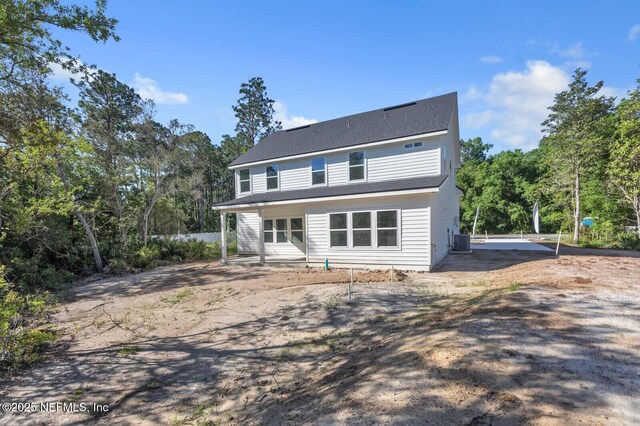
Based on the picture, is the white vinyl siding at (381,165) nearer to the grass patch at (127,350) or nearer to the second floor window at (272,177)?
the second floor window at (272,177)

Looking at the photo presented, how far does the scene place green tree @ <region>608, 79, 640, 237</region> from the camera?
53.0 feet

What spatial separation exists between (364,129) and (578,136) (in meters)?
16.6

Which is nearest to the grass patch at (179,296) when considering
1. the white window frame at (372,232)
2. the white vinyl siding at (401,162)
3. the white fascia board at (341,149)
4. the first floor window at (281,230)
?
the white window frame at (372,232)

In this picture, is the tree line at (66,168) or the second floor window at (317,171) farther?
the second floor window at (317,171)

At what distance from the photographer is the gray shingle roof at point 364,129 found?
39.6 feet

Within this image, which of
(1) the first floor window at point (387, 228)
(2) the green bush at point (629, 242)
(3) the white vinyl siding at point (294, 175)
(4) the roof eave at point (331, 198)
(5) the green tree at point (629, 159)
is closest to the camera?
(4) the roof eave at point (331, 198)

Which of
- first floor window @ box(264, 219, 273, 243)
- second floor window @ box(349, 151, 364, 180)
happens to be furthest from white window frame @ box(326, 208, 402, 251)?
first floor window @ box(264, 219, 273, 243)

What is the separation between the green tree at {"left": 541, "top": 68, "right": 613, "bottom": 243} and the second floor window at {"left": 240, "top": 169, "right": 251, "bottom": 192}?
850 inches

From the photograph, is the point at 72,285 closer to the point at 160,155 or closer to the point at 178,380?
the point at 160,155

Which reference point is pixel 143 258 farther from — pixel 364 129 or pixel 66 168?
pixel 364 129

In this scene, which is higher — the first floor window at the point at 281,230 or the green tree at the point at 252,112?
the green tree at the point at 252,112

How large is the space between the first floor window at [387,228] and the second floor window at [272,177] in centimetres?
675

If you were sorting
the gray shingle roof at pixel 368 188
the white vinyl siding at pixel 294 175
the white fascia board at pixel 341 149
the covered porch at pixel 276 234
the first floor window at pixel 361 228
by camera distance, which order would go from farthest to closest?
the covered porch at pixel 276 234 → the white vinyl siding at pixel 294 175 → the white fascia board at pixel 341 149 → the first floor window at pixel 361 228 → the gray shingle roof at pixel 368 188

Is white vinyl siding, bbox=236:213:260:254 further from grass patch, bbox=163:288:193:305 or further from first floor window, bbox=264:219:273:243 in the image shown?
grass patch, bbox=163:288:193:305
